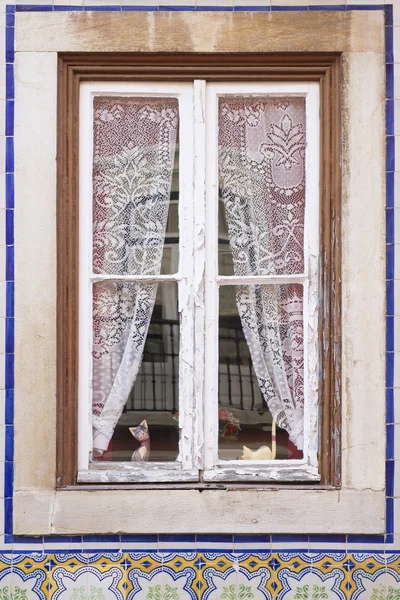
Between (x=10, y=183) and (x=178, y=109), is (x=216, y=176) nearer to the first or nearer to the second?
(x=178, y=109)

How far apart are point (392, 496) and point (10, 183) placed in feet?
7.03

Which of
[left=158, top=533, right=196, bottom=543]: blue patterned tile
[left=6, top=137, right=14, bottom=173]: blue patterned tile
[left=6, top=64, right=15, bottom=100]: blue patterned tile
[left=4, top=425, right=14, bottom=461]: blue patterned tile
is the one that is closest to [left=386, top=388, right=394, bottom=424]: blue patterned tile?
[left=158, top=533, right=196, bottom=543]: blue patterned tile

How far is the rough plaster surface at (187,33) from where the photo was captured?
457 centimetres

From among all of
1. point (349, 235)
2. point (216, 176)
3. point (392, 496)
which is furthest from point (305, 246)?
point (392, 496)

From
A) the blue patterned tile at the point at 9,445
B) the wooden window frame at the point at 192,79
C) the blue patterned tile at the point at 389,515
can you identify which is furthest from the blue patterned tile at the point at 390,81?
the blue patterned tile at the point at 9,445

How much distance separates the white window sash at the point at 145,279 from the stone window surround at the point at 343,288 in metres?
0.14

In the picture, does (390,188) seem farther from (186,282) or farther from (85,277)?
(85,277)

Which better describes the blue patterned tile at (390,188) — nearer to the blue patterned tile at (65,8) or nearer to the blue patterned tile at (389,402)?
the blue patterned tile at (389,402)

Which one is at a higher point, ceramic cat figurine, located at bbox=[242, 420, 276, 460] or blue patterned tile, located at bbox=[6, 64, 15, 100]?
blue patterned tile, located at bbox=[6, 64, 15, 100]

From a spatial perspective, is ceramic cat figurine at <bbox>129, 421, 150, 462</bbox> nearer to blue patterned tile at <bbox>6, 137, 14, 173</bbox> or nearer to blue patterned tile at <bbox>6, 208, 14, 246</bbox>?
blue patterned tile at <bbox>6, 208, 14, 246</bbox>

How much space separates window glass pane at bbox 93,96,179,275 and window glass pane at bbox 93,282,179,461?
153mm

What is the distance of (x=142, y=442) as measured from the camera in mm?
4680

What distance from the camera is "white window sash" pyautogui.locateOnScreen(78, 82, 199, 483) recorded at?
15.2ft

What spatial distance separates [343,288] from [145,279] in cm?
87
